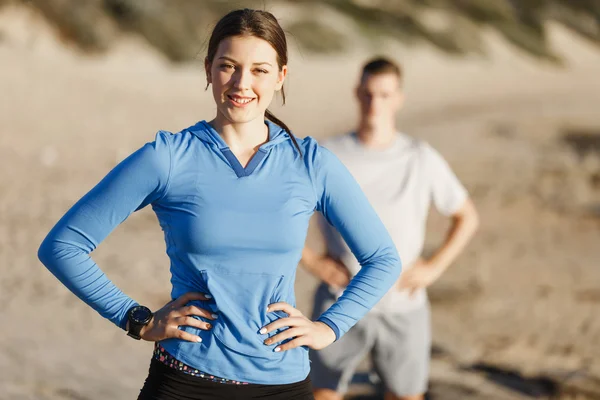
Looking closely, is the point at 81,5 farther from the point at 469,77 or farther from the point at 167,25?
the point at 469,77

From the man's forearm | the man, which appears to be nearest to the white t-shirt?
the man

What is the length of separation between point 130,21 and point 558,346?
19918 mm

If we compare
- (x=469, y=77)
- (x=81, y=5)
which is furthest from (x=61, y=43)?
(x=469, y=77)

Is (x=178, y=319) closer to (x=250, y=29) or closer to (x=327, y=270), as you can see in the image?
(x=250, y=29)

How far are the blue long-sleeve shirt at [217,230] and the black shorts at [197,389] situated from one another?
3 centimetres

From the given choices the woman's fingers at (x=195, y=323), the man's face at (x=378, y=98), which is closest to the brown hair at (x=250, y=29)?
the woman's fingers at (x=195, y=323)

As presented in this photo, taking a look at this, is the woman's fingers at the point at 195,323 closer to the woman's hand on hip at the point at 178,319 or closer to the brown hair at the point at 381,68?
the woman's hand on hip at the point at 178,319

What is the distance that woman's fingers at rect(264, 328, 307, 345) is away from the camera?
2316 millimetres

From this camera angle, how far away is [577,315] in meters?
8.27

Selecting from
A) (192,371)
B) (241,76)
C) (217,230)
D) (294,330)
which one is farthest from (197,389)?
(241,76)

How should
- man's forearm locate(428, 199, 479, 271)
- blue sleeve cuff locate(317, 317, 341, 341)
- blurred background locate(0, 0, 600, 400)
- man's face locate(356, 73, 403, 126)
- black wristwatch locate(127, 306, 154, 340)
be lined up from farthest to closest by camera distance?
blurred background locate(0, 0, 600, 400) → man's forearm locate(428, 199, 479, 271) → man's face locate(356, 73, 403, 126) → blue sleeve cuff locate(317, 317, 341, 341) → black wristwatch locate(127, 306, 154, 340)

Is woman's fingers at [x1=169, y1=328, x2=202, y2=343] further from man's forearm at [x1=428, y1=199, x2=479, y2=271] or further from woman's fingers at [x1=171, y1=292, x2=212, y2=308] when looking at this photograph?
man's forearm at [x1=428, y1=199, x2=479, y2=271]

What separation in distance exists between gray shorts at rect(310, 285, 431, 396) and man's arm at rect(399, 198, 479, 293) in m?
0.13

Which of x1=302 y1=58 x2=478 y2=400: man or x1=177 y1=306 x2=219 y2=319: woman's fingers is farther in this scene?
x1=302 y1=58 x2=478 y2=400: man
